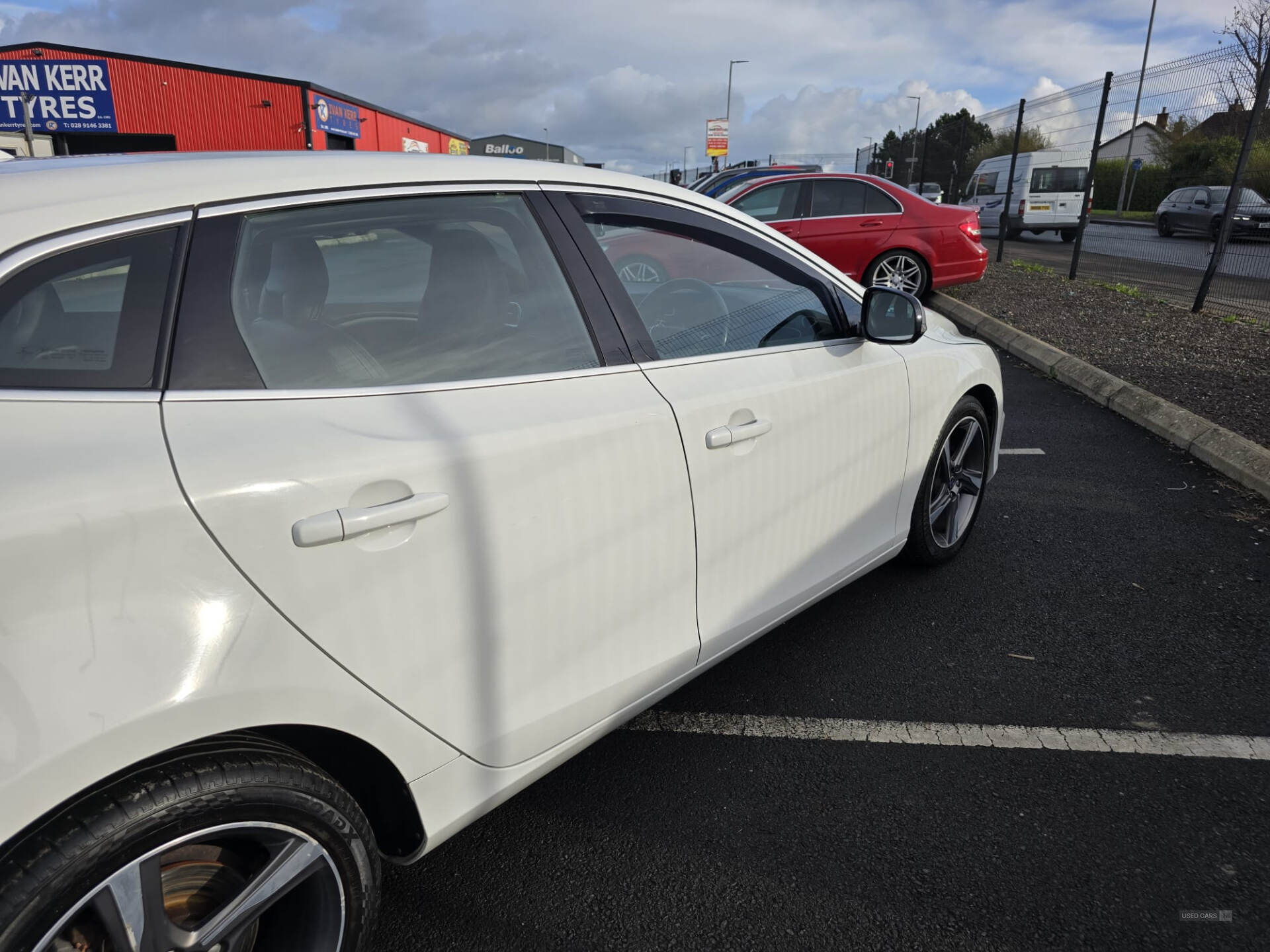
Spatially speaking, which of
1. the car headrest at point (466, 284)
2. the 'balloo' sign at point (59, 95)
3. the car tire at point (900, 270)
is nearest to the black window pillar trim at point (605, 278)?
the car headrest at point (466, 284)

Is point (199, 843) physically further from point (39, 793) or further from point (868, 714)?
point (868, 714)

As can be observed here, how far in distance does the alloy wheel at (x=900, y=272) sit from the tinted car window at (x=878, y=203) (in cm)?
53

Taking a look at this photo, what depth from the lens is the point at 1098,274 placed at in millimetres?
13641

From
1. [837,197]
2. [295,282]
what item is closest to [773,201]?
[837,197]

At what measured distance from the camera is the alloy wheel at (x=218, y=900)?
1.26 metres

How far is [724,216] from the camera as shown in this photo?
2.58 meters

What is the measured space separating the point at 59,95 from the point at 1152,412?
123ft

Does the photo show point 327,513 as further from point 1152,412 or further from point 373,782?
point 1152,412

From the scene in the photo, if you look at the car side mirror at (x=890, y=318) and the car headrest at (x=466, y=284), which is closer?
the car headrest at (x=466, y=284)

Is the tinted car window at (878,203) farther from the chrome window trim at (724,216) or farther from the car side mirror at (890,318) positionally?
the car side mirror at (890,318)

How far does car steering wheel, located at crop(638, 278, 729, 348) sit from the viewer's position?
2.32 metres

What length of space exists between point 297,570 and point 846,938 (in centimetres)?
142

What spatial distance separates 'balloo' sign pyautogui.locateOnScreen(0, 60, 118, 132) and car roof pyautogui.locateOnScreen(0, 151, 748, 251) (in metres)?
36.8

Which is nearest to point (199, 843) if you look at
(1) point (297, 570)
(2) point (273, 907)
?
(2) point (273, 907)
